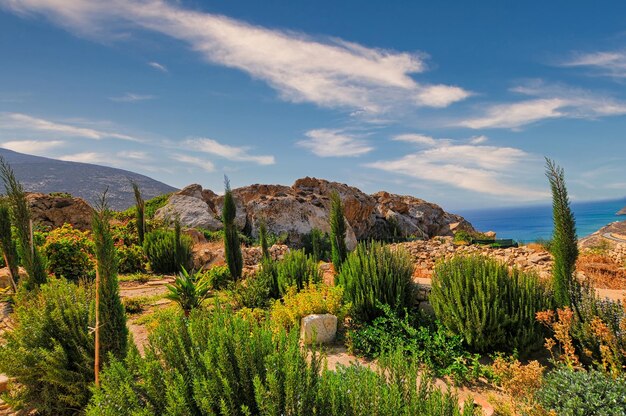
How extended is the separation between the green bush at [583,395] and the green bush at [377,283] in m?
3.45

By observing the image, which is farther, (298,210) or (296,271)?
(298,210)

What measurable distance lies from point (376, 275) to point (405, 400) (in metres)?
4.62

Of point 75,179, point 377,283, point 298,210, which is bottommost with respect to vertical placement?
point 377,283

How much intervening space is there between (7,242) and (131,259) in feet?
18.7

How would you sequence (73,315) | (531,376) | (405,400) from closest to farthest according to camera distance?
(405,400) → (531,376) → (73,315)

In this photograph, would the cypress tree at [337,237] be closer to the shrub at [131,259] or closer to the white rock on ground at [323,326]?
→ the white rock on ground at [323,326]

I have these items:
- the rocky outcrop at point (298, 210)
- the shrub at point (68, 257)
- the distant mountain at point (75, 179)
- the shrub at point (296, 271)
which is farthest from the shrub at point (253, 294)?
the distant mountain at point (75, 179)

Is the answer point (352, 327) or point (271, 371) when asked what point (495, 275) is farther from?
point (271, 371)

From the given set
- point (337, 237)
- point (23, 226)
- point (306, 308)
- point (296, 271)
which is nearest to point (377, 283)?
point (306, 308)

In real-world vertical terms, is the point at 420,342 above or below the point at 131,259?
below

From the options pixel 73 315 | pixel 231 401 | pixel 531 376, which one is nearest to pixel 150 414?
pixel 231 401

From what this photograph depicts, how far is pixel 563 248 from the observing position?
21.1 ft

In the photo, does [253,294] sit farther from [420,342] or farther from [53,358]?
[53,358]

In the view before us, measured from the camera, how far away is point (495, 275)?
6.13 m
